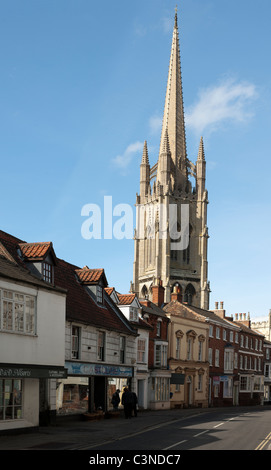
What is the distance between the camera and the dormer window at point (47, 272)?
30.2 meters

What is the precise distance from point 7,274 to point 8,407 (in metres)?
5.01

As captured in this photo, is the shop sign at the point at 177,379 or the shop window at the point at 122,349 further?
the shop sign at the point at 177,379

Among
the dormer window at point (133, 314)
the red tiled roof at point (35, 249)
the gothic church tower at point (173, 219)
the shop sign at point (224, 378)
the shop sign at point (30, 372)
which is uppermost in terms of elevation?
the gothic church tower at point (173, 219)

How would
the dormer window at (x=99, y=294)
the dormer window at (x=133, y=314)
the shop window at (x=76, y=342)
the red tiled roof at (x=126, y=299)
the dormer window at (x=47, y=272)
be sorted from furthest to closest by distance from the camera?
the dormer window at (x=133, y=314) < the red tiled roof at (x=126, y=299) < the dormer window at (x=99, y=294) < the shop window at (x=76, y=342) < the dormer window at (x=47, y=272)

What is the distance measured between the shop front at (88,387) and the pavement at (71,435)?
85 centimetres

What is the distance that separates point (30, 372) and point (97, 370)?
11195 mm

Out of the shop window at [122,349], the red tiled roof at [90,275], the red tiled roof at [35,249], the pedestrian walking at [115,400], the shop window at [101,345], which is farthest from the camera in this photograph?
the shop window at [122,349]

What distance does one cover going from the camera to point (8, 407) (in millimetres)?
23953

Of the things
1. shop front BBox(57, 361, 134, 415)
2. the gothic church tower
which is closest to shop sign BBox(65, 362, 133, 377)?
shop front BBox(57, 361, 134, 415)

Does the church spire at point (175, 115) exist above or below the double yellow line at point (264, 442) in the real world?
above

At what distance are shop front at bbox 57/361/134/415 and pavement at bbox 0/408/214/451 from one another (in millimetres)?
848

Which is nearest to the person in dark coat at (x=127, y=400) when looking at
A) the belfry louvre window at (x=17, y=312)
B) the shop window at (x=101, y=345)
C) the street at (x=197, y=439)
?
the shop window at (x=101, y=345)

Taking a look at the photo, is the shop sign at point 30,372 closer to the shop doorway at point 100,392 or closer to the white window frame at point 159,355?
the shop doorway at point 100,392

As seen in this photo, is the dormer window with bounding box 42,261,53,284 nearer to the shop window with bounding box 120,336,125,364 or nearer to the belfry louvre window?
the belfry louvre window
